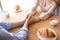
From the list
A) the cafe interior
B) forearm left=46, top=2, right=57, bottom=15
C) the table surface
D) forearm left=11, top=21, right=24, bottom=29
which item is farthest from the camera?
forearm left=46, top=2, right=57, bottom=15

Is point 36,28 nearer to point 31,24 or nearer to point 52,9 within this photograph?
point 31,24

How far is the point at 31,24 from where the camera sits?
1.51 meters

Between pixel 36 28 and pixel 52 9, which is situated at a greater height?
pixel 52 9

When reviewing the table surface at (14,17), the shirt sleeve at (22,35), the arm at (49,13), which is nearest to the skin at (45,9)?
the arm at (49,13)

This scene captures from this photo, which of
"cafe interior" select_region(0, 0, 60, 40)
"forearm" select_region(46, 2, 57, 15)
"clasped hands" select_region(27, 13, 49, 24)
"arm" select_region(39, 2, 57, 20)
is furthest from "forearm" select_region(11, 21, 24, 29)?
"forearm" select_region(46, 2, 57, 15)

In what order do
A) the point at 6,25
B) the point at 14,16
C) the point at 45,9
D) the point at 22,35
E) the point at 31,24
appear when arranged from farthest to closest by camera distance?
the point at 45,9
the point at 14,16
the point at 31,24
the point at 6,25
the point at 22,35

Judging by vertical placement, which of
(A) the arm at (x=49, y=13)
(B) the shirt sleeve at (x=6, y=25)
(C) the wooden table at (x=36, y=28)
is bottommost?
(C) the wooden table at (x=36, y=28)

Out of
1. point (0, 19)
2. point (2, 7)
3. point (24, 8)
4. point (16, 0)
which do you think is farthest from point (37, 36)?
point (16, 0)

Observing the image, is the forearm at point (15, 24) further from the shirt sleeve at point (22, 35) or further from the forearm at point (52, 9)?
the forearm at point (52, 9)

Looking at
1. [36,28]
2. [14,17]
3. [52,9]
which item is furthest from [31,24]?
[52,9]

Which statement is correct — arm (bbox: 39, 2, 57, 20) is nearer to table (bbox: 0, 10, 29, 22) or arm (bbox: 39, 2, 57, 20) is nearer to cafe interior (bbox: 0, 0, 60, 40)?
cafe interior (bbox: 0, 0, 60, 40)

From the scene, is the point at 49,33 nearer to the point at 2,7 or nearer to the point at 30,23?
the point at 30,23

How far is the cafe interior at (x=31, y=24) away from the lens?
46.1 inches

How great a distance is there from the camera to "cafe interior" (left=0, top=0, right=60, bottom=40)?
3.84 feet
